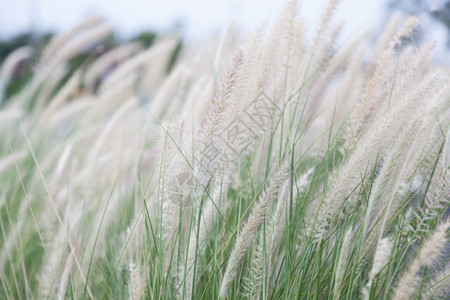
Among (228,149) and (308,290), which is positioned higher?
(228,149)

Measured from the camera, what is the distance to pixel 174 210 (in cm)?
109

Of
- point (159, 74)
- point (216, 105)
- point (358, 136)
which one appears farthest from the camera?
point (159, 74)

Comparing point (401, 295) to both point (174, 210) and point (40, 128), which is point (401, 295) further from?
point (40, 128)

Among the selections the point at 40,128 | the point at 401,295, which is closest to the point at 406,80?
the point at 401,295

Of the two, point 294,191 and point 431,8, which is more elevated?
point 431,8

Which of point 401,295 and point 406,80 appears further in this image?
point 406,80

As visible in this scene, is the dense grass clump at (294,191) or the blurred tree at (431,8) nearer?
the dense grass clump at (294,191)

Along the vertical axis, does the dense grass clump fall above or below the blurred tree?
below

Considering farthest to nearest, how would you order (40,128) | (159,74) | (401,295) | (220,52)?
(159,74) < (40,128) < (220,52) < (401,295)

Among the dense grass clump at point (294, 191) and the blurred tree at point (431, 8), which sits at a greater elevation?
Answer: the blurred tree at point (431, 8)

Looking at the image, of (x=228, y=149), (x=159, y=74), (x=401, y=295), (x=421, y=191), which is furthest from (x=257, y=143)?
(x=159, y=74)

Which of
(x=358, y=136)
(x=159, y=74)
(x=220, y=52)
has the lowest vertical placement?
(x=159, y=74)

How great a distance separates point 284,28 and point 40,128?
1554mm

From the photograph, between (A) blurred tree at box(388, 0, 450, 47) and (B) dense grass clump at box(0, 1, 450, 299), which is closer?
(B) dense grass clump at box(0, 1, 450, 299)
